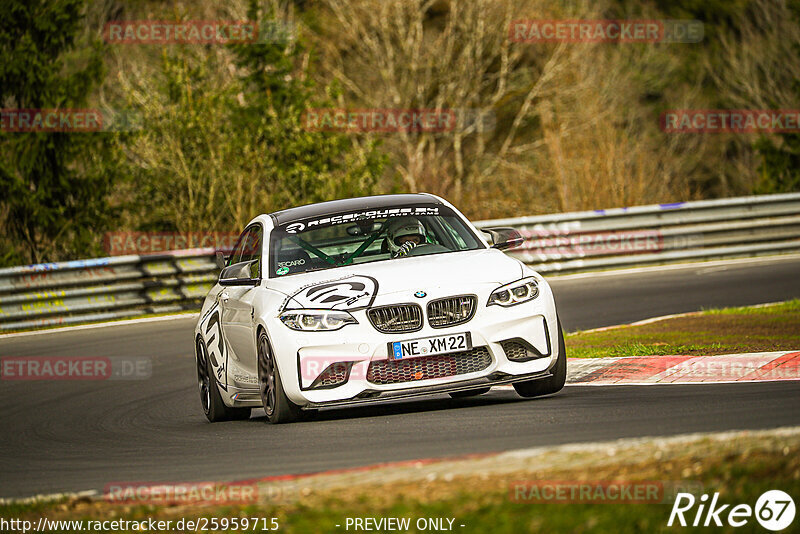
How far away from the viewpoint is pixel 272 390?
355 inches

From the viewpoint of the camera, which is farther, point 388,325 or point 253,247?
point 253,247

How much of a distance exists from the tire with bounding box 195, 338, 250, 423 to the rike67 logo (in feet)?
20.0

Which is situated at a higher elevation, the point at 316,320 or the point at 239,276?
the point at 239,276

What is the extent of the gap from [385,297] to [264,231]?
6.31ft

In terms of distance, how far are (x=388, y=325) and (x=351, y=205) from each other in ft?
6.40

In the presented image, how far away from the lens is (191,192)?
23.4 m

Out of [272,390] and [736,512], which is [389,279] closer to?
[272,390]

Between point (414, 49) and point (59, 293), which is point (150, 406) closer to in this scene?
point (59, 293)

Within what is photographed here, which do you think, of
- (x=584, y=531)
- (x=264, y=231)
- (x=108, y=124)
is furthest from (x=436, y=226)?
(x=108, y=124)
